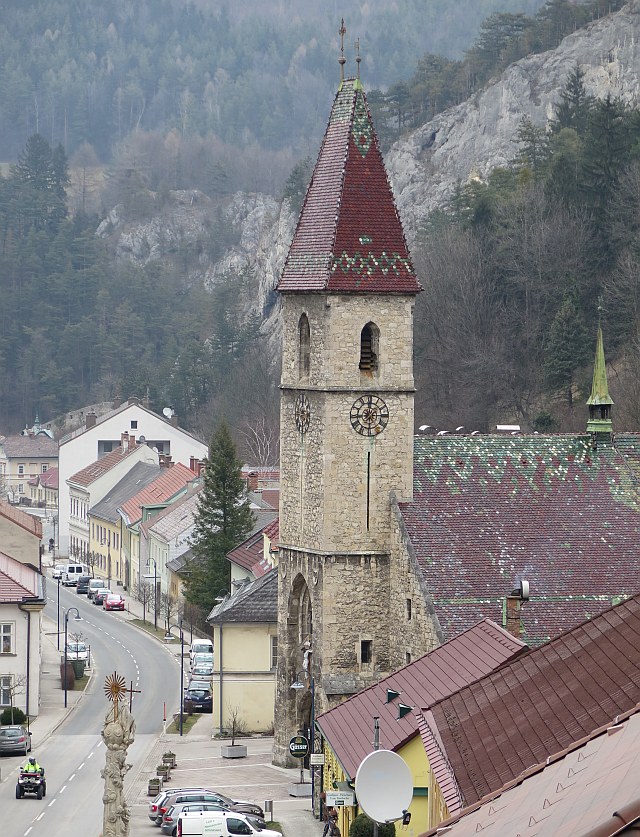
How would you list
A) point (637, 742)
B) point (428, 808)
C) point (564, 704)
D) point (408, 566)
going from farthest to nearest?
point (408, 566) < point (428, 808) < point (564, 704) < point (637, 742)

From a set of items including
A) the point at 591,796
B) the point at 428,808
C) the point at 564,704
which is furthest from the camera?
the point at 428,808

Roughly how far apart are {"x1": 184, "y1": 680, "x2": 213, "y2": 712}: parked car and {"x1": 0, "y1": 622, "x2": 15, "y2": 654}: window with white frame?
18.8 ft

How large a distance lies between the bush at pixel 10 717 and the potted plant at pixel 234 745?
23.4ft

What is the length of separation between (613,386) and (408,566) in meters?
40.6

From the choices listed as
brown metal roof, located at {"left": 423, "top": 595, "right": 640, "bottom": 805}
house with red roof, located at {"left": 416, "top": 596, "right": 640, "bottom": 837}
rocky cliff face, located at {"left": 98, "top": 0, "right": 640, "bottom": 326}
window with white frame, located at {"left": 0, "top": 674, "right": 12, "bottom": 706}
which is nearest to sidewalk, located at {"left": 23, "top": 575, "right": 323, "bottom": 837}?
window with white frame, located at {"left": 0, "top": 674, "right": 12, "bottom": 706}

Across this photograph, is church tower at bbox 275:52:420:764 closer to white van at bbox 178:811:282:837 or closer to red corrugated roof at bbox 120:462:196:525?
white van at bbox 178:811:282:837

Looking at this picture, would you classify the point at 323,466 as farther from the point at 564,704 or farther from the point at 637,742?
the point at 637,742

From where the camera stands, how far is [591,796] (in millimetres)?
16750

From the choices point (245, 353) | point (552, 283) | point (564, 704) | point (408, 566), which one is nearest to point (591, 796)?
point (564, 704)

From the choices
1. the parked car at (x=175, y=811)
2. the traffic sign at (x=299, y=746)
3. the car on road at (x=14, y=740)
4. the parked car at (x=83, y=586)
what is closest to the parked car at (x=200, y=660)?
the car on road at (x=14, y=740)

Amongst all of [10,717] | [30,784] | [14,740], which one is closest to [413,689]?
[30,784]

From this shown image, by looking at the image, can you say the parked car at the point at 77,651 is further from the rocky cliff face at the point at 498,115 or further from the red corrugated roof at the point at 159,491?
the rocky cliff face at the point at 498,115

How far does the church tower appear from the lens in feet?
169

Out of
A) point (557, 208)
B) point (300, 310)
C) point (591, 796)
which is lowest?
point (591, 796)
